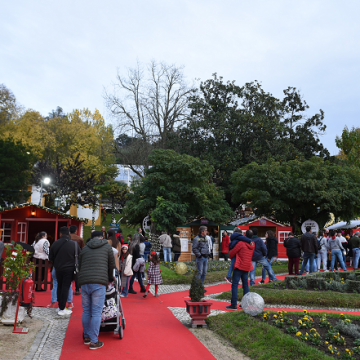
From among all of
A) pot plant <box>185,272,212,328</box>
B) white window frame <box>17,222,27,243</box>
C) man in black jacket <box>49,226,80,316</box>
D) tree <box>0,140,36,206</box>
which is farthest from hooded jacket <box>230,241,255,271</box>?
tree <box>0,140,36,206</box>

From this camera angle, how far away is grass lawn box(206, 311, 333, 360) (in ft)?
18.0

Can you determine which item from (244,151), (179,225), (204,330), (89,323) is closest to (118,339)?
(89,323)

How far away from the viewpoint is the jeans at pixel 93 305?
5.75m

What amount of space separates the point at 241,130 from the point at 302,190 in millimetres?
11064

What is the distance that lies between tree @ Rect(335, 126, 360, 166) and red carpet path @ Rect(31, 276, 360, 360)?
3035cm

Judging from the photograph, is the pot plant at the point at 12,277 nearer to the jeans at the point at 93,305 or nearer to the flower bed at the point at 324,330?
the jeans at the point at 93,305

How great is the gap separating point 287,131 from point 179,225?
16.8 metres

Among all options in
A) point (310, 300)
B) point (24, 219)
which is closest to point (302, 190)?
point (310, 300)

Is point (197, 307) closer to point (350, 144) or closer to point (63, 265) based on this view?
point (63, 265)

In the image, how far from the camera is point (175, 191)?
23531mm

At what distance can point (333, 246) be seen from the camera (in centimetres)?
1630

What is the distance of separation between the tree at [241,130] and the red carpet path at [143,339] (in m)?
24.7

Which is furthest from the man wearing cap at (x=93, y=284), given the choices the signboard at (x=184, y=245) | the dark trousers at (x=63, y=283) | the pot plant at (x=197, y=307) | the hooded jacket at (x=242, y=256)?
the signboard at (x=184, y=245)

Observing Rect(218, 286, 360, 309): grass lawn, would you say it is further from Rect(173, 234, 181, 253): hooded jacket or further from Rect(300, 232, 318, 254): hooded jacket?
Rect(173, 234, 181, 253): hooded jacket
